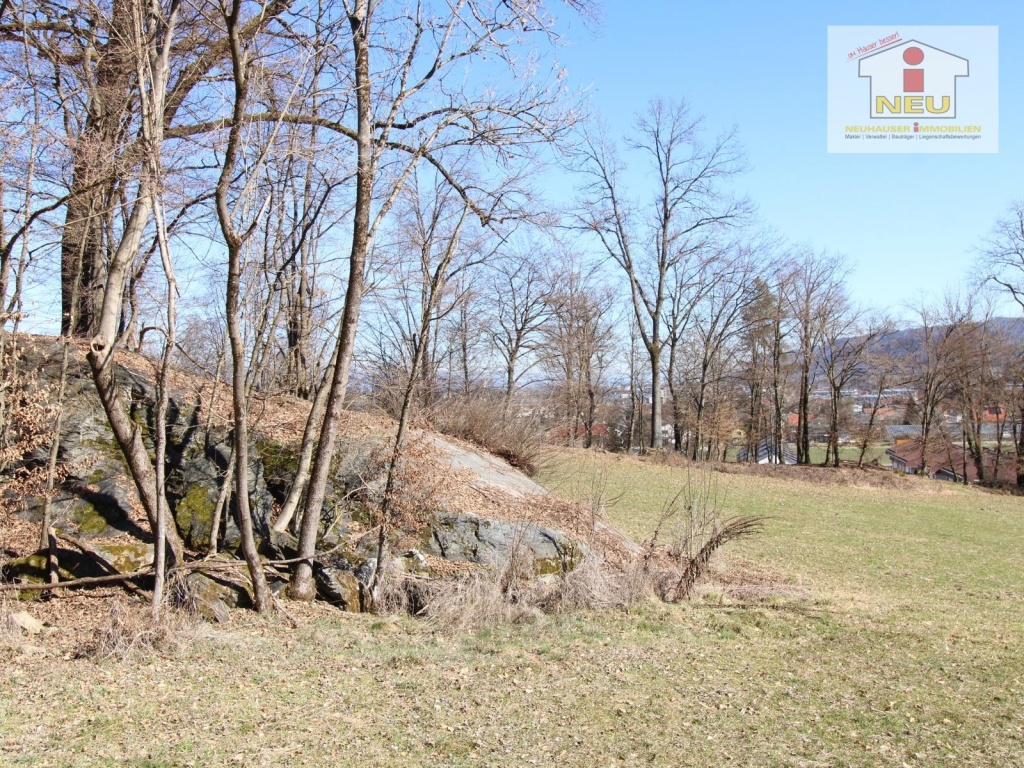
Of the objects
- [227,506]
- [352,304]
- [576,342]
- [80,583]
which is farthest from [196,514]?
[576,342]

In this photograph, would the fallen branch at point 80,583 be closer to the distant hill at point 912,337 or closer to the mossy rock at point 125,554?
the mossy rock at point 125,554

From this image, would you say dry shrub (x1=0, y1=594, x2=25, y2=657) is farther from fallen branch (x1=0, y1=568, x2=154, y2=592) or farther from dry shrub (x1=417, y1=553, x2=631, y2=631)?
dry shrub (x1=417, y1=553, x2=631, y2=631)

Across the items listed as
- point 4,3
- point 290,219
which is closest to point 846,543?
point 290,219

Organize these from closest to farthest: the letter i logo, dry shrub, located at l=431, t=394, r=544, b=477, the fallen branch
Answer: the fallen branch → the letter i logo → dry shrub, located at l=431, t=394, r=544, b=477

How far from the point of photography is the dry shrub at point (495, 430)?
1516 cm

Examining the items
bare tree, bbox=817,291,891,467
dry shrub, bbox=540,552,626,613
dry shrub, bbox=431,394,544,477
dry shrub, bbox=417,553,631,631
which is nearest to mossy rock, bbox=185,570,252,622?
dry shrub, bbox=417,553,631,631

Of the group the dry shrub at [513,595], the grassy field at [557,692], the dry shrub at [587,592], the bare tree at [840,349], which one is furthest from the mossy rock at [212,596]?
the bare tree at [840,349]

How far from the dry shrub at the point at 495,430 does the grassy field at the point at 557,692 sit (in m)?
7.36

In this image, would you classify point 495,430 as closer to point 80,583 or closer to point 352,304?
point 352,304

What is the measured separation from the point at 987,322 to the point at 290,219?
38.2 m

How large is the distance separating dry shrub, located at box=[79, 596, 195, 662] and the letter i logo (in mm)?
15530

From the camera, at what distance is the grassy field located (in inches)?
166

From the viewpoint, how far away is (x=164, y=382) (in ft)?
19.6

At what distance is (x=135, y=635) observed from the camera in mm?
5434
